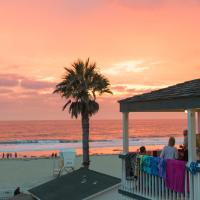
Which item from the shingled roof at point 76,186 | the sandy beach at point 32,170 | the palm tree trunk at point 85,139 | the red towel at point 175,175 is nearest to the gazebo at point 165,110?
the red towel at point 175,175

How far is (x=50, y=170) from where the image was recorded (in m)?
34.7

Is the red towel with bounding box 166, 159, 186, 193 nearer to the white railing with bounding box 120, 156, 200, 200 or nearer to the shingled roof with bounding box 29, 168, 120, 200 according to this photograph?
the white railing with bounding box 120, 156, 200, 200

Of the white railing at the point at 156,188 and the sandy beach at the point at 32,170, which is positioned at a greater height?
the white railing at the point at 156,188

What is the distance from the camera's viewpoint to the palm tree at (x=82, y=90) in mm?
27797

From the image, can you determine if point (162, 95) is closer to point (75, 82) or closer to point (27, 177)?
point (75, 82)

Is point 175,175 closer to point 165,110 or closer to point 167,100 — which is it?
point 167,100

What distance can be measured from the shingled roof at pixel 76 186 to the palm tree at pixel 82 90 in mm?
8316

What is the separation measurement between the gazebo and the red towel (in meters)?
0.15

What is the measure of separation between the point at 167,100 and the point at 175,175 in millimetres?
1698

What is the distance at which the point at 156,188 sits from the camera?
36.7 feet

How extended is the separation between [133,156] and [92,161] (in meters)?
26.7

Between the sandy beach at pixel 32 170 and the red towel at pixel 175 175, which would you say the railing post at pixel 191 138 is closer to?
the red towel at pixel 175 175

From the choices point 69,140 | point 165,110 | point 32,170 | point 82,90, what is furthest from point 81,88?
point 69,140

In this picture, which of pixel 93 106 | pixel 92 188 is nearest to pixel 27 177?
pixel 93 106
